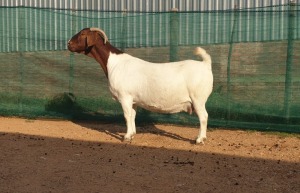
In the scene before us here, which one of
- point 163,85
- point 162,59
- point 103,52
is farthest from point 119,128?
point 163,85

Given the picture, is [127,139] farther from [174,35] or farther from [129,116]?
[174,35]

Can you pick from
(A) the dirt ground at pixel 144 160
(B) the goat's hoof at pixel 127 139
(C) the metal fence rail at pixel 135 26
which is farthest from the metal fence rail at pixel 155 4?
(B) the goat's hoof at pixel 127 139

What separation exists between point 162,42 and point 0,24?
383 centimetres

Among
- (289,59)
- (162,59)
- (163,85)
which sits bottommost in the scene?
(163,85)

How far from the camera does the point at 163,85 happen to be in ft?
31.3

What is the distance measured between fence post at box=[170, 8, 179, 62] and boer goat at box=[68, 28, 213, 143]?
1.61 metres

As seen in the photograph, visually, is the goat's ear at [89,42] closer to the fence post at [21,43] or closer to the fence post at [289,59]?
the fence post at [21,43]

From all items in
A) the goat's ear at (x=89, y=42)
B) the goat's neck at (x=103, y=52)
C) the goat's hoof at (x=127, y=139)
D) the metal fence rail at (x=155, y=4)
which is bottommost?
the goat's hoof at (x=127, y=139)

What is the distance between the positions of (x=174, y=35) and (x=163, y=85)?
2321 millimetres

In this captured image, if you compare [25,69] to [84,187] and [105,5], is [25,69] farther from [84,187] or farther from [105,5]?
[84,187]

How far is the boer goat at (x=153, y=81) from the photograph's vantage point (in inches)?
369

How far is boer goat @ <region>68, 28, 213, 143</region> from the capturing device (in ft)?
30.7

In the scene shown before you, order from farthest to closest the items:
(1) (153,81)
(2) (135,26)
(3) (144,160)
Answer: (2) (135,26)
(1) (153,81)
(3) (144,160)

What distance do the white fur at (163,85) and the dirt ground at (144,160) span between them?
0.58 metres
